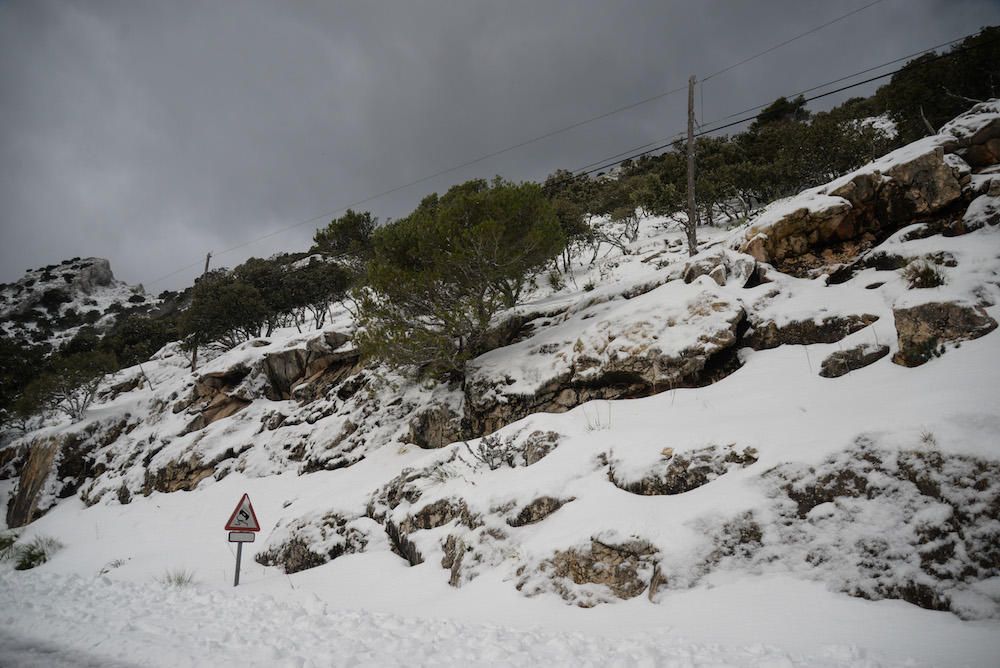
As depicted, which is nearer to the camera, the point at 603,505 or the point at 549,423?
the point at 603,505

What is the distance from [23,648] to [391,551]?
491 centimetres

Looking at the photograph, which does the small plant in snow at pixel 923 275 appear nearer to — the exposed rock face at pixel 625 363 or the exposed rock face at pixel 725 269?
the exposed rock face at pixel 625 363

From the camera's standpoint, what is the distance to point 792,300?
9.43 metres

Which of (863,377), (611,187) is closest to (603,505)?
(863,377)

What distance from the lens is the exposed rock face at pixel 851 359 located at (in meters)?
6.77

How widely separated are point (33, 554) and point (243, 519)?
40.0ft

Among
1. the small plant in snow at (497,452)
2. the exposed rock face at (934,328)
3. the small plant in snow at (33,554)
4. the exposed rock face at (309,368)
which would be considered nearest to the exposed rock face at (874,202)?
the exposed rock face at (934,328)

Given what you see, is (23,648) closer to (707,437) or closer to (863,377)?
(707,437)

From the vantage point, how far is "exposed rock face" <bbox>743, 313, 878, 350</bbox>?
26.1 feet

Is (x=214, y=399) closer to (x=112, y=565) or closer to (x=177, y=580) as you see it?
(x=112, y=565)

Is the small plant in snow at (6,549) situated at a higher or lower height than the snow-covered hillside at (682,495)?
lower

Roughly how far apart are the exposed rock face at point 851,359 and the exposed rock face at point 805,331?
102cm

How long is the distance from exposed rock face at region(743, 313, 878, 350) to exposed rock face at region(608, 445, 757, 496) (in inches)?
175

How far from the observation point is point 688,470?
569 centimetres
